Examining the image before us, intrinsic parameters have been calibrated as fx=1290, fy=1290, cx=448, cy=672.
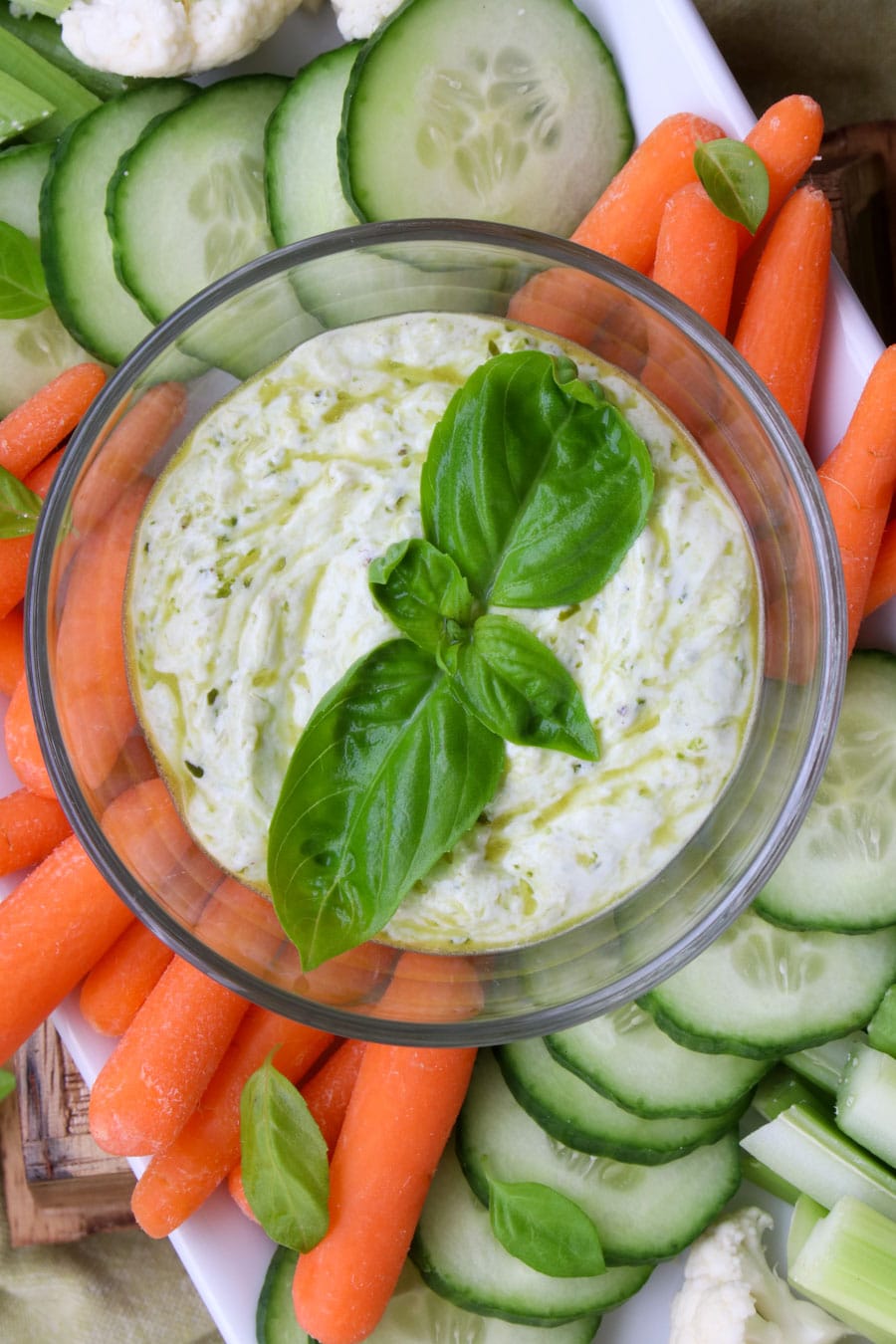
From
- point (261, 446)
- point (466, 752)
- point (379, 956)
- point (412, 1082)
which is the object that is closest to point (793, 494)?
point (466, 752)

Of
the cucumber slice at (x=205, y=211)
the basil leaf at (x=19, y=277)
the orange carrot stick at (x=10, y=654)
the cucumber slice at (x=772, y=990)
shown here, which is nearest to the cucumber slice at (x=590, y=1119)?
the cucumber slice at (x=772, y=990)

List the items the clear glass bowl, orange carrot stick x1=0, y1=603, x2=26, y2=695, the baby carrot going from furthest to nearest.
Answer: orange carrot stick x1=0, y1=603, x2=26, y2=695 < the baby carrot < the clear glass bowl

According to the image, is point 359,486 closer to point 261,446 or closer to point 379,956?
point 261,446

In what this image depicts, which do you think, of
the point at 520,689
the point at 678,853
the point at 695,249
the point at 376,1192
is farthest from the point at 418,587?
the point at 376,1192

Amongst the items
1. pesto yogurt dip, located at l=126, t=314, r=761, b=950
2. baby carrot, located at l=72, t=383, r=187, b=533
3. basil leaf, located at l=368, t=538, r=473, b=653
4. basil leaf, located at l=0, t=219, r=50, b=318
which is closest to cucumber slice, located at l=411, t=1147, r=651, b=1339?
pesto yogurt dip, located at l=126, t=314, r=761, b=950

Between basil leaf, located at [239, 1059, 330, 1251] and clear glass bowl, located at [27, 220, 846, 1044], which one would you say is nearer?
clear glass bowl, located at [27, 220, 846, 1044]

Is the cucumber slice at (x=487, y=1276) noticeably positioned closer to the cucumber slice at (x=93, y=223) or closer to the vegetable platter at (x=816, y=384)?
the vegetable platter at (x=816, y=384)

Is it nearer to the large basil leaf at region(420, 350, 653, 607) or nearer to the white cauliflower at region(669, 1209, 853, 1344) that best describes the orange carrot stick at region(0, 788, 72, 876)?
the large basil leaf at region(420, 350, 653, 607)
